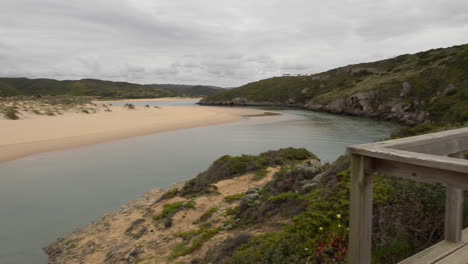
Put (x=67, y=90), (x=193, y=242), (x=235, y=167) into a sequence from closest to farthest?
(x=193, y=242) → (x=235, y=167) → (x=67, y=90)

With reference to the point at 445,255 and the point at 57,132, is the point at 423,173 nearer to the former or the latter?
the point at 445,255

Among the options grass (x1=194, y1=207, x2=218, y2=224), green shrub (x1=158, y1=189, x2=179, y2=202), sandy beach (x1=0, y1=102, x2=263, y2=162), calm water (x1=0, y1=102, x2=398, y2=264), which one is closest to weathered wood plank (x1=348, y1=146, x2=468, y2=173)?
grass (x1=194, y1=207, x2=218, y2=224)

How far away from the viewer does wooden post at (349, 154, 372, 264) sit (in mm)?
2734

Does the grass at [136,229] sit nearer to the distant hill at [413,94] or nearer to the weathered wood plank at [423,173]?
the weathered wood plank at [423,173]

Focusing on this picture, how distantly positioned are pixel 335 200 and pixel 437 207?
5.15 feet

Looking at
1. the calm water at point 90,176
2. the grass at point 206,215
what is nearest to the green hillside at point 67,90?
the calm water at point 90,176

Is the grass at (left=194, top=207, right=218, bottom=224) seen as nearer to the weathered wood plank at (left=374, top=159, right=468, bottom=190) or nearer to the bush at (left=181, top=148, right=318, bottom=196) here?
the bush at (left=181, top=148, right=318, bottom=196)

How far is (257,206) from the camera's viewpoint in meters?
7.36

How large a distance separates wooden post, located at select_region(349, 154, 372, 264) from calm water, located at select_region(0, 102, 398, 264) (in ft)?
25.3

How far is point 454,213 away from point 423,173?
1506mm

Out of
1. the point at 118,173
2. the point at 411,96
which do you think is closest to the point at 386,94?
the point at 411,96

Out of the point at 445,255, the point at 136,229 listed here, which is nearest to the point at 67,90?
the point at 136,229

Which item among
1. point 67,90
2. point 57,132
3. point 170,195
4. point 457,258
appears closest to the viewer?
point 457,258

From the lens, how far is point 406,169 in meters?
2.44
